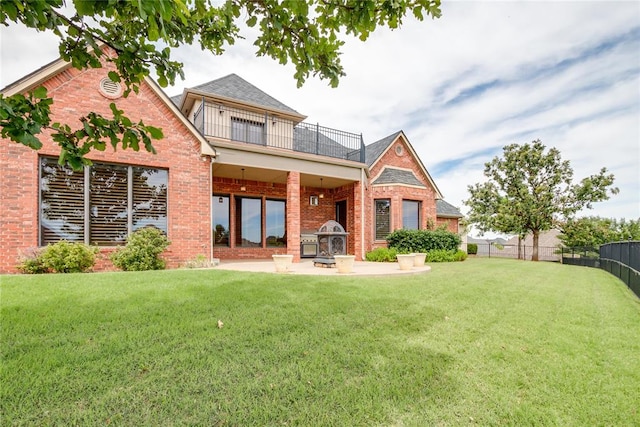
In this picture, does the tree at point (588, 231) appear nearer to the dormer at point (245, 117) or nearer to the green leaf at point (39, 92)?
the dormer at point (245, 117)

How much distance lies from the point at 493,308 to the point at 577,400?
2.99 metres

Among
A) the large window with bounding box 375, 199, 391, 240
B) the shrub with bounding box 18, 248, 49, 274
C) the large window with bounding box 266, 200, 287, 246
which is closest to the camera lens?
the shrub with bounding box 18, 248, 49, 274

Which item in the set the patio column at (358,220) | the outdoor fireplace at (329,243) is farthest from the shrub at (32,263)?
the patio column at (358,220)

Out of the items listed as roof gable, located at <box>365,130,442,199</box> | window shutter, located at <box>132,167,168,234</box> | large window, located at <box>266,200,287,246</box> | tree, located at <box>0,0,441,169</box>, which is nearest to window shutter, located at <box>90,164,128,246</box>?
window shutter, located at <box>132,167,168,234</box>

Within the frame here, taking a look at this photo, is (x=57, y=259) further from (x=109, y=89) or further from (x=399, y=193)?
(x=399, y=193)

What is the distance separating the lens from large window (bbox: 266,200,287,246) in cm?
1519

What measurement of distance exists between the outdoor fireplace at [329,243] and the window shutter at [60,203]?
23.9 feet

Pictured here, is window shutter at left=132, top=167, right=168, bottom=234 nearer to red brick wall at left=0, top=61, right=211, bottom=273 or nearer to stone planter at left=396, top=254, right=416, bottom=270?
red brick wall at left=0, top=61, right=211, bottom=273

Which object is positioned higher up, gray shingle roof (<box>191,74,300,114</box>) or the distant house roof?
gray shingle roof (<box>191,74,300,114</box>)

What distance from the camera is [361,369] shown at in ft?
10.2

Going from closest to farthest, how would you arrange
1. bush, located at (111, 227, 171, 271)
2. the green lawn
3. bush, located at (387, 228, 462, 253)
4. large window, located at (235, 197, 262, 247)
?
the green lawn
bush, located at (111, 227, 171, 271)
bush, located at (387, 228, 462, 253)
large window, located at (235, 197, 262, 247)

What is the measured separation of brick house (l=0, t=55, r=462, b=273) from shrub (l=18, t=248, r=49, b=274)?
0.21 m

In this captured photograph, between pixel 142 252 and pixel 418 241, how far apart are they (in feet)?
37.0

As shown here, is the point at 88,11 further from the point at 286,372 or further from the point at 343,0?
the point at 286,372
